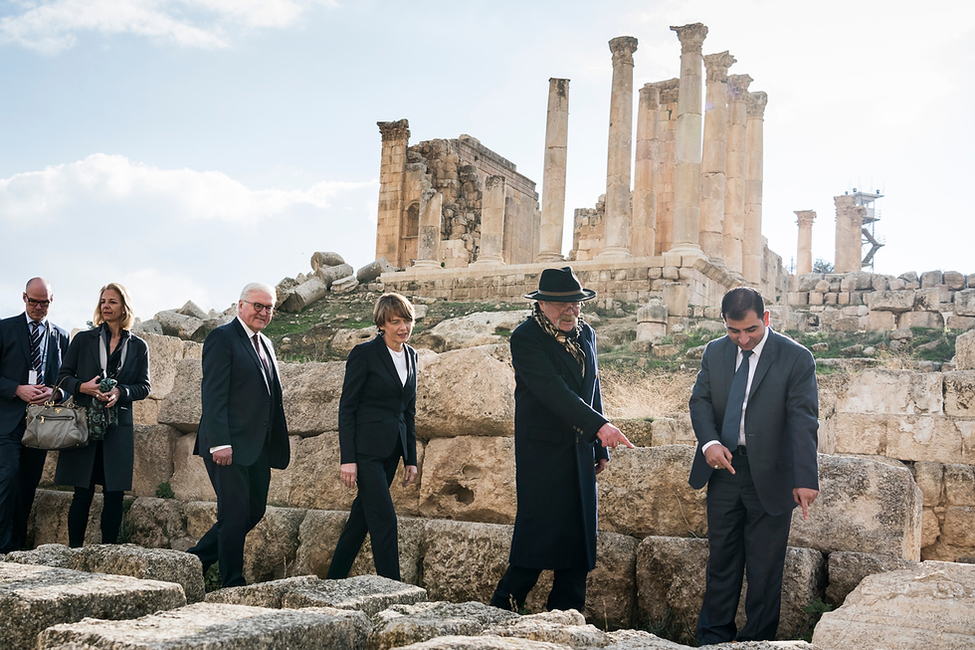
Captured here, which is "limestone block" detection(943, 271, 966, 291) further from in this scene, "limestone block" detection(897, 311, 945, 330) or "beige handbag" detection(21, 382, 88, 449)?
"beige handbag" detection(21, 382, 88, 449)

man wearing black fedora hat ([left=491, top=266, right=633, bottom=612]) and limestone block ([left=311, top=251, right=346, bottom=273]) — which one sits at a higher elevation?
limestone block ([left=311, top=251, right=346, bottom=273])

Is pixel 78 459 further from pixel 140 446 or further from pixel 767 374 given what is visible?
pixel 767 374

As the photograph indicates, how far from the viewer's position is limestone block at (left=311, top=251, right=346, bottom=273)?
25.0m

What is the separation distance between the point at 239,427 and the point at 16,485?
6.87ft

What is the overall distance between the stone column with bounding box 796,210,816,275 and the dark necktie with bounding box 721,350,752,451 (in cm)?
3338

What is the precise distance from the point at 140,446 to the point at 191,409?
53 centimetres

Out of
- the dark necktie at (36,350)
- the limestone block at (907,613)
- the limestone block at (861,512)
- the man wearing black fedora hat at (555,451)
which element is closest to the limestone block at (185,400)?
the dark necktie at (36,350)

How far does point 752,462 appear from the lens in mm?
4227

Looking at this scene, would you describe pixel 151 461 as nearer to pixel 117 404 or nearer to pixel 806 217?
pixel 117 404

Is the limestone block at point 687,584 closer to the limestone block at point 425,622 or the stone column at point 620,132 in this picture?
the limestone block at point 425,622

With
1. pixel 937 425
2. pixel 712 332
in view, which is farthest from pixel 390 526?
pixel 712 332

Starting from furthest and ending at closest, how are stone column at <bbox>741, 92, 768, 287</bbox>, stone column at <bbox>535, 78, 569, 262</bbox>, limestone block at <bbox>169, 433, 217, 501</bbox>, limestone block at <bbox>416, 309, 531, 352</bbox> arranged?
stone column at <bbox>741, 92, 768, 287</bbox>, stone column at <bbox>535, 78, 569, 262</bbox>, limestone block at <bbox>416, 309, 531, 352</bbox>, limestone block at <bbox>169, 433, 217, 501</bbox>

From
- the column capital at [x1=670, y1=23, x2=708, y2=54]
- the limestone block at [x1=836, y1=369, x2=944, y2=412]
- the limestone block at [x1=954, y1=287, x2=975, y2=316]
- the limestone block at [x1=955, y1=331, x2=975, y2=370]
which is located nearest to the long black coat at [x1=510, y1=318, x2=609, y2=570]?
the limestone block at [x1=836, y1=369, x2=944, y2=412]

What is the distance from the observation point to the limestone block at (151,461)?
6758 millimetres
